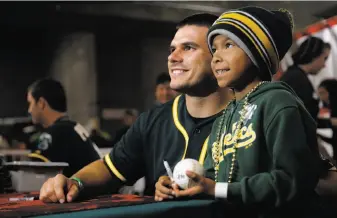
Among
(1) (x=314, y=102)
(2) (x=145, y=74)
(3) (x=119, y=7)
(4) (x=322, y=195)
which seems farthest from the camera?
(2) (x=145, y=74)

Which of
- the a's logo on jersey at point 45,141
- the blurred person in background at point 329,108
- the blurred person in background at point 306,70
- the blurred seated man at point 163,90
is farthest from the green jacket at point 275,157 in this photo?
the blurred seated man at point 163,90

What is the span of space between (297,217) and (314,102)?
2255 mm

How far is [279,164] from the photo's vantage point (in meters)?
1.01

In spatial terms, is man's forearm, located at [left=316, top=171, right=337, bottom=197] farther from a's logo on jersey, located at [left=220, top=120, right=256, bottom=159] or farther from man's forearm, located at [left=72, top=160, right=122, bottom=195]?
man's forearm, located at [left=72, top=160, right=122, bottom=195]

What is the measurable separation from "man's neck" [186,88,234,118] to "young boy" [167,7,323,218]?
0.25 m

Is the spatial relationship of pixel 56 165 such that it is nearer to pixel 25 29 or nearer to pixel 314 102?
pixel 314 102

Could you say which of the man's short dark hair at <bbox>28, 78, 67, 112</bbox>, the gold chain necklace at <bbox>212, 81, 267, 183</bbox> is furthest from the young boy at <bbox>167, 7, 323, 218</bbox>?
the man's short dark hair at <bbox>28, 78, 67, 112</bbox>

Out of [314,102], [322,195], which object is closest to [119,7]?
[314,102]

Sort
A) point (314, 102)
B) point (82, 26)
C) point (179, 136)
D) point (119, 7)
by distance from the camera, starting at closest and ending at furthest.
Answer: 1. point (179, 136)
2. point (314, 102)
3. point (119, 7)
4. point (82, 26)

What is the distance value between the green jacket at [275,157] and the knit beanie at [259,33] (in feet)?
0.38

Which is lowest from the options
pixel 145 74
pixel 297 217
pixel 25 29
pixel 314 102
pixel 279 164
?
pixel 297 217

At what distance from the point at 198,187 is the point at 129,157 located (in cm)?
62

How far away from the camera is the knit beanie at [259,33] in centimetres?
121

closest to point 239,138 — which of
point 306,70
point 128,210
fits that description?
point 128,210
